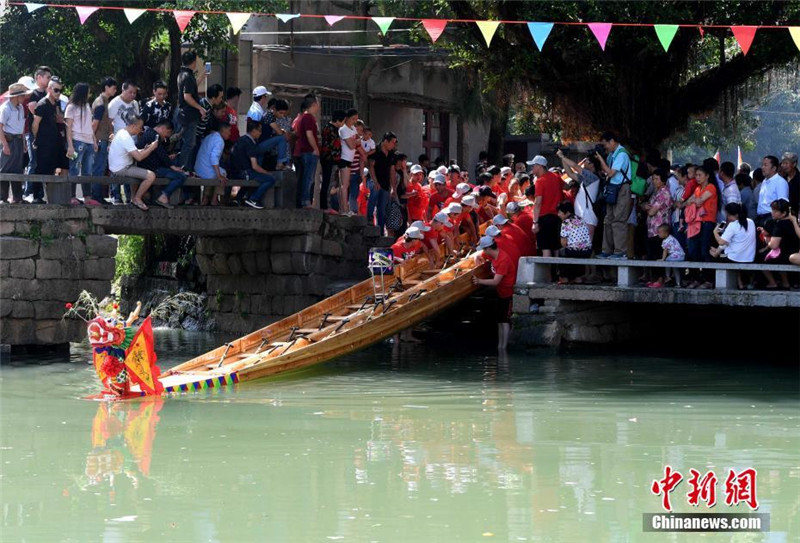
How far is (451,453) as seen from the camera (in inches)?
433

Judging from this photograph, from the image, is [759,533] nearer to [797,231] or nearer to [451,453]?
[451,453]

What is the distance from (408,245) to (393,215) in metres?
1.69

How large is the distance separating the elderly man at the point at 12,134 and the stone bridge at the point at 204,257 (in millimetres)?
635

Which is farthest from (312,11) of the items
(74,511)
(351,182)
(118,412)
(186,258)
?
(74,511)

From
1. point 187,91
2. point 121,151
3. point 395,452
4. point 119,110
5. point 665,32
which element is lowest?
point 395,452

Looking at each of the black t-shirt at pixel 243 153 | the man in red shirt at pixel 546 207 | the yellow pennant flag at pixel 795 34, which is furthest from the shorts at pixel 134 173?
the yellow pennant flag at pixel 795 34

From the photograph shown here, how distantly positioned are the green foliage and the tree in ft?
25.4

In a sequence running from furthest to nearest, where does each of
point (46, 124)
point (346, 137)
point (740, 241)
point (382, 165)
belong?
point (382, 165)
point (346, 137)
point (46, 124)
point (740, 241)

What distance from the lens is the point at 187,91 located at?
1748 cm

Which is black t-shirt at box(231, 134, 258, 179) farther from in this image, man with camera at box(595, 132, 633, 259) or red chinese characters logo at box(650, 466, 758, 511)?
red chinese characters logo at box(650, 466, 758, 511)

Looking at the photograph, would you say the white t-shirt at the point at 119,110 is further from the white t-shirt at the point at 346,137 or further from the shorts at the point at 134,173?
the white t-shirt at the point at 346,137

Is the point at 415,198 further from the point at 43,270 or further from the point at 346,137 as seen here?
the point at 43,270

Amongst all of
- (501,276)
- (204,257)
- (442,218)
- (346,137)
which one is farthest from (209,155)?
(501,276)

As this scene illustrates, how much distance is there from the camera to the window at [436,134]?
1284 inches
